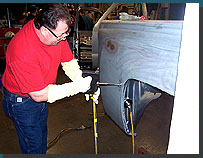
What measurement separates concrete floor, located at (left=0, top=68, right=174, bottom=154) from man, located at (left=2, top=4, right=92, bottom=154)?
32.4 inches

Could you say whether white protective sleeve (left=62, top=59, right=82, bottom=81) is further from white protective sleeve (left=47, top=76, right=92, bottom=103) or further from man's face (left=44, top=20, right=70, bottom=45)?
man's face (left=44, top=20, right=70, bottom=45)

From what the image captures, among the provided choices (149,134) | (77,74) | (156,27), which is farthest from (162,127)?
(156,27)

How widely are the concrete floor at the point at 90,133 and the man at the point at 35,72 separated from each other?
82 centimetres

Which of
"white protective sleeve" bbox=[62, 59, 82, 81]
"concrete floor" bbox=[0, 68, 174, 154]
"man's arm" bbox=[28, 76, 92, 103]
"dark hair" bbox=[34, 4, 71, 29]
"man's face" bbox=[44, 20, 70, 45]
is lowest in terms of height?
"concrete floor" bbox=[0, 68, 174, 154]

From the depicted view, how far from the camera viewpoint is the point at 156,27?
1.21m

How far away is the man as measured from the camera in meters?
1.49

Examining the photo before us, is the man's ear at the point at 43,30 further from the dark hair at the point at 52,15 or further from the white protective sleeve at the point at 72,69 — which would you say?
the white protective sleeve at the point at 72,69

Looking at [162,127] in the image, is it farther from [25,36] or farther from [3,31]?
[3,31]

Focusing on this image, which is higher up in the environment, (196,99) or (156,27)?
(156,27)

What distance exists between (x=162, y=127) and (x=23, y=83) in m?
2.23

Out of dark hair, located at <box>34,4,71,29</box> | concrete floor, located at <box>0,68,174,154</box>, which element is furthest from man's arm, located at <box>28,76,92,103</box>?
concrete floor, located at <box>0,68,174,154</box>

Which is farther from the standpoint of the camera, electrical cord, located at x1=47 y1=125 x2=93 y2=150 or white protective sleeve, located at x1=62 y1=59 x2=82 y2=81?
electrical cord, located at x1=47 y1=125 x2=93 y2=150

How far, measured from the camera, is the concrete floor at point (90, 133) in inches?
101

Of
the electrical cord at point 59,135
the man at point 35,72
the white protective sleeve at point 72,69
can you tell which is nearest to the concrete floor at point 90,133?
the electrical cord at point 59,135
